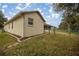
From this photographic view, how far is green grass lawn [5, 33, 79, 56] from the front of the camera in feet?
8.75

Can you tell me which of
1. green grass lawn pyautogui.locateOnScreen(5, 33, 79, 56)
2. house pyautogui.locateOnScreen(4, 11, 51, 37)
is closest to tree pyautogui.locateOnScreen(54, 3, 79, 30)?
green grass lawn pyautogui.locateOnScreen(5, 33, 79, 56)

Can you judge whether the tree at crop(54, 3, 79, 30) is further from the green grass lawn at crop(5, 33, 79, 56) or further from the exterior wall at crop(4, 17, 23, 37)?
the exterior wall at crop(4, 17, 23, 37)

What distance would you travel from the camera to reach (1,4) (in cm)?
265

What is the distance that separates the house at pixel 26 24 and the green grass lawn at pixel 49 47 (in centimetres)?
12

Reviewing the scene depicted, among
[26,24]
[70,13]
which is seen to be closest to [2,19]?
[26,24]

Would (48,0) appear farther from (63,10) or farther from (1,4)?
(1,4)

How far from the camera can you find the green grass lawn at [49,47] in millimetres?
2668

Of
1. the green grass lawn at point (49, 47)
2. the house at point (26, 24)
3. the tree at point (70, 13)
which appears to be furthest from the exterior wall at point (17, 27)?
the tree at point (70, 13)

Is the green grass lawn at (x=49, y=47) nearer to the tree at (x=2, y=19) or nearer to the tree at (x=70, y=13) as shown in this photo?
the tree at (x=70, y=13)

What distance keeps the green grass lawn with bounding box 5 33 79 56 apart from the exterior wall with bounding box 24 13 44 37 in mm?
95

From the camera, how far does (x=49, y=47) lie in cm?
269

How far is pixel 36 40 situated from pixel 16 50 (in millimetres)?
299

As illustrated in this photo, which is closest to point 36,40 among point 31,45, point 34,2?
point 31,45

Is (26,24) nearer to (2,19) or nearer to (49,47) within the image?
(2,19)
